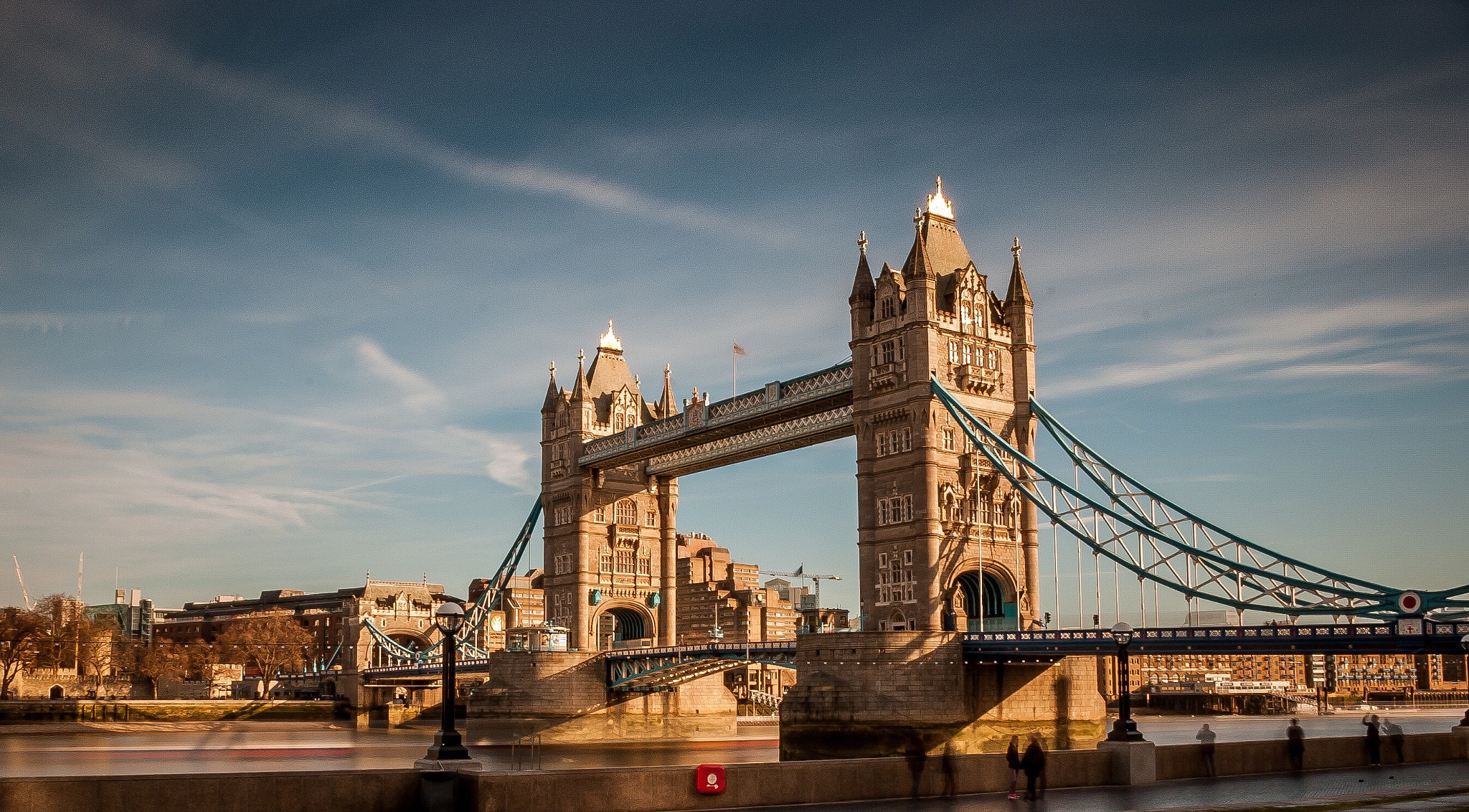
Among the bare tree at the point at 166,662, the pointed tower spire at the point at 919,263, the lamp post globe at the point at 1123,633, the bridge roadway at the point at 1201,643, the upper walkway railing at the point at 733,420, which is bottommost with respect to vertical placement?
the bare tree at the point at 166,662

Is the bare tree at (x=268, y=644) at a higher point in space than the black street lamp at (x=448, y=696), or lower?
lower

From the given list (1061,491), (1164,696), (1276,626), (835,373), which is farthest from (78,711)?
(1164,696)

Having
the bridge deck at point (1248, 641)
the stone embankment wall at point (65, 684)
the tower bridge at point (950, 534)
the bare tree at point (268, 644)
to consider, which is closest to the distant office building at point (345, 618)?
the bare tree at point (268, 644)

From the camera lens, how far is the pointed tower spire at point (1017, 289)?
69.0 metres

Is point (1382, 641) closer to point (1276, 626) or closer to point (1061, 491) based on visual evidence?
point (1276, 626)

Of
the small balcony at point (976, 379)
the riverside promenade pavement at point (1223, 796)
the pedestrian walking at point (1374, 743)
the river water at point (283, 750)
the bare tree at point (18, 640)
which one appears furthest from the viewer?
the bare tree at point (18, 640)

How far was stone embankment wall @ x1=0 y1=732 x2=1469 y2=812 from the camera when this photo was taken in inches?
930

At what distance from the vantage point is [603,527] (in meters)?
93.2

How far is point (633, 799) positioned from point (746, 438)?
181ft

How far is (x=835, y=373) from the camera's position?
7156cm

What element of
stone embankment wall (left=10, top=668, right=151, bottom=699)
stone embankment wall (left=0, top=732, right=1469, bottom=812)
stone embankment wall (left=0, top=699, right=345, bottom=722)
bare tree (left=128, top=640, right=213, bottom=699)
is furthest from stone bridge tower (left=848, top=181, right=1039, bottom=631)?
bare tree (left=128, top=640, right=213, bottom=699)

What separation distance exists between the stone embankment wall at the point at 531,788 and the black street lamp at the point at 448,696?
0.67 meters

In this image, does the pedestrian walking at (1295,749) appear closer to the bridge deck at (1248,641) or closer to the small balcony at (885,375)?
the bridge deck at (1248,641)

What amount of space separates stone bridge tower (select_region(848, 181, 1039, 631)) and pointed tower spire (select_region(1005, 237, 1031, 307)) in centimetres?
5
